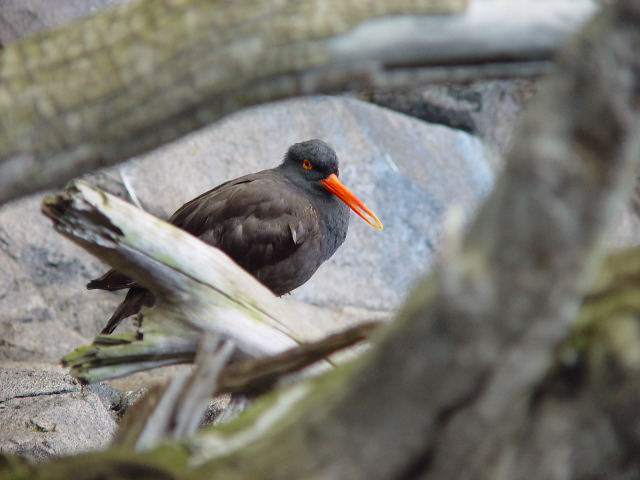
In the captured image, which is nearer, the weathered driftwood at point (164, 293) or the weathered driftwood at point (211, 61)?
the weathered driftwood at point (211, 61)

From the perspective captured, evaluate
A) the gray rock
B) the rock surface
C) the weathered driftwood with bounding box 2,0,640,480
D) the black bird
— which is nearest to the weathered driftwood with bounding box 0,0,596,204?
the weathered driftwood with bounding box 2,0,640,480

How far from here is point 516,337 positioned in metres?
1.09

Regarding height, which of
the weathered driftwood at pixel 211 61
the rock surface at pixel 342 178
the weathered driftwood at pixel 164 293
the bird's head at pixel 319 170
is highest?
the weathered driftwood at pixel 211 61

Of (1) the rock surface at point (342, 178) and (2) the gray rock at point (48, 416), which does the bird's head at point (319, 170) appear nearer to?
(1) the rock surface at point (342, 178)

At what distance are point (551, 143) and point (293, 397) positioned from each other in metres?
0.80

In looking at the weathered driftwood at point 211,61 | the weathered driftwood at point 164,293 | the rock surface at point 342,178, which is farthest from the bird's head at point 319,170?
the weathered driftwood at point 211,61

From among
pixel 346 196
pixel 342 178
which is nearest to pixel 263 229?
pixel 346 196

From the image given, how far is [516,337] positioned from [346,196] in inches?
138

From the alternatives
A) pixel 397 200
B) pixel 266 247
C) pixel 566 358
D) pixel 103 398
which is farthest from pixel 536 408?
pixel 397 200

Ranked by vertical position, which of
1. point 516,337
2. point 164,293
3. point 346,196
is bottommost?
point 346,196

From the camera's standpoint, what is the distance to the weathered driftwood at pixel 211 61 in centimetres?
166

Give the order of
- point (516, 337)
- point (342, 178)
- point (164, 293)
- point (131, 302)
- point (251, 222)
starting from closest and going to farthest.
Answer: point (516, 337) → point (164, 293) → point (131, 302) → point (251, 222) → point (342, 178)

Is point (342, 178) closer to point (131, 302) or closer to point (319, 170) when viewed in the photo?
point (319, 170)

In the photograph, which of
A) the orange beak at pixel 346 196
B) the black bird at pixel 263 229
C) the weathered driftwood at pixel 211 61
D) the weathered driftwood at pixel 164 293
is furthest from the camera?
the orange beak at pixel 346 196
